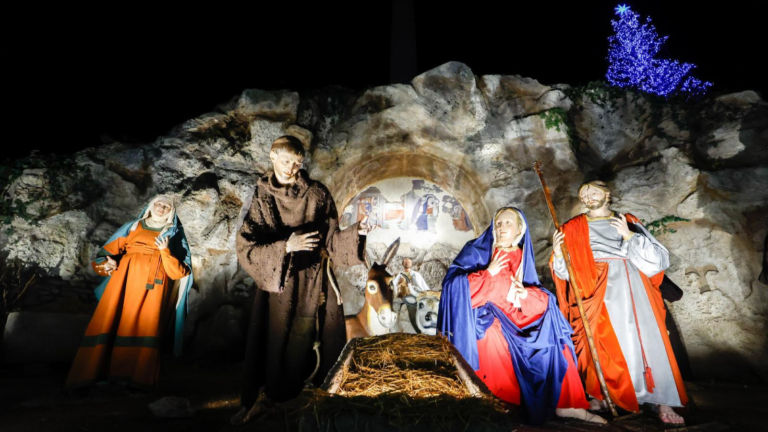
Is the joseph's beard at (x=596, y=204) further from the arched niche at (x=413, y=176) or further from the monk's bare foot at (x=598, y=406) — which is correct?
the arched niche at (x=413, y=176)

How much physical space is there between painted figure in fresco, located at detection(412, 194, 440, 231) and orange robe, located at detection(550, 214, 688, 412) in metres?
4.97

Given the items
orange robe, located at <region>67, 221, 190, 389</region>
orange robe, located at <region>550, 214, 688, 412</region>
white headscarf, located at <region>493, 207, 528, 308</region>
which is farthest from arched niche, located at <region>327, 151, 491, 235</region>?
white headscarf, located at <region>493, 207, 528, 308</region>

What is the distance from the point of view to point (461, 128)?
7.83 meters

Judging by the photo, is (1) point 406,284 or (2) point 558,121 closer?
(2) point 558,121

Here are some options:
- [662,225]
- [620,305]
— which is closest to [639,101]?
[662,225]

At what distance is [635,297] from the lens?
405cm

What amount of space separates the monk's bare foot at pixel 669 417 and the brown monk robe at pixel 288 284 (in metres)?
2.90

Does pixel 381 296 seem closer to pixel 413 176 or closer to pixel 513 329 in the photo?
pixel 513 329

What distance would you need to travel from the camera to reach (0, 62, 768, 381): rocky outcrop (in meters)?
5.94

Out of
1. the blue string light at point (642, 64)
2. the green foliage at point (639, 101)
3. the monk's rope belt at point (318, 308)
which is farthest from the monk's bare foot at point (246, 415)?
the blue string light at point (642, 64)

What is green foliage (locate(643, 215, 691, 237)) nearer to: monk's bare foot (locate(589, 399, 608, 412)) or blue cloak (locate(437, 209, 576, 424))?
monk's bare foot (locate(589, 399, 608, 412))

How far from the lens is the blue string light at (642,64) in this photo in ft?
26.4

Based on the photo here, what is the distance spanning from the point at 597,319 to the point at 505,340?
1.18 m

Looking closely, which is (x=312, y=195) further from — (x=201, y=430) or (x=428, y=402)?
(x=428, y=402)
